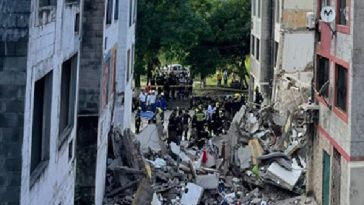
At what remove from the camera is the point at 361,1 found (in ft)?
45.5

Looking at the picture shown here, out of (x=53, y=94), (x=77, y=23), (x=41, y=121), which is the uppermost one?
(x=77, y=23)

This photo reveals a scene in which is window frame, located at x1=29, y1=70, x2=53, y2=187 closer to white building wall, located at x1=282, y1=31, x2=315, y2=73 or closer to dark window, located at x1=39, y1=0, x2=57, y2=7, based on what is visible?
dark window, located at x1=39, y1=0, x2=57, y2=7

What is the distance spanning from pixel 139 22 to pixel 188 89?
16.6 feet

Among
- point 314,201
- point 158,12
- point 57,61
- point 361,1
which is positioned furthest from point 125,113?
point 158,12

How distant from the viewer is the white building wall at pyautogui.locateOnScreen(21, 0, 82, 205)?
7609 mm

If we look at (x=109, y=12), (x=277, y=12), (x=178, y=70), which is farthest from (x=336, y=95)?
(x=178, y=70)

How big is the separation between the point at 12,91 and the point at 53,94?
6.64ft

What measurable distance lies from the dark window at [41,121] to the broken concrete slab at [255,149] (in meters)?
11.4

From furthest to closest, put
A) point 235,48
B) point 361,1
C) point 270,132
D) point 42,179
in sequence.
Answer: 1. point 235,48
2. point 270,132
3. point 361,1
4. point 42,179

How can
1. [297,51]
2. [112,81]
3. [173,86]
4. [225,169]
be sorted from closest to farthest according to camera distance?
[112,81] < [225,169] < [297,51] < [173,86]

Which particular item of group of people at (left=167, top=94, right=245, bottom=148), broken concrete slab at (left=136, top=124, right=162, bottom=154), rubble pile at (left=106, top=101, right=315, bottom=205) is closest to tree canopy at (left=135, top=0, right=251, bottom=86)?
group of people at (left=167, top=94, right=245, bottom=148)

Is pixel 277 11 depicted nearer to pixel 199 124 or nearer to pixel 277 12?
pixel 277 12

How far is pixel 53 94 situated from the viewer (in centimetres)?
936

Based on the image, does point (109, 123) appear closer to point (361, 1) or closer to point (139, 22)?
point (361, 1)
